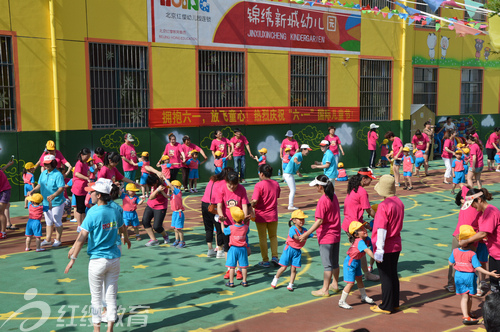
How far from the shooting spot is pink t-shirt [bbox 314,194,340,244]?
28.9ft

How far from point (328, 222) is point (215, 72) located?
14.2m

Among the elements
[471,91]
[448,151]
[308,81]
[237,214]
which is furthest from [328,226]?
[471,91]

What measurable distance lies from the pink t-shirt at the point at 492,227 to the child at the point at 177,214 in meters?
6.05

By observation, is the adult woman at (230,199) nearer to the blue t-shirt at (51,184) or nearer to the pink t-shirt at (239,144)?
the blue t-shirt at (51,184)

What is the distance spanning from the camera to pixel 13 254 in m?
11.7

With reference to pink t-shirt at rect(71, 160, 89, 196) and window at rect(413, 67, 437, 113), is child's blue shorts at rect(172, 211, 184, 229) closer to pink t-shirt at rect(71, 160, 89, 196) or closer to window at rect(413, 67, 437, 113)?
pink t-shirt at rect(71, 160, 89, 196)

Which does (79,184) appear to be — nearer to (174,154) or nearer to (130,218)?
(130,218)

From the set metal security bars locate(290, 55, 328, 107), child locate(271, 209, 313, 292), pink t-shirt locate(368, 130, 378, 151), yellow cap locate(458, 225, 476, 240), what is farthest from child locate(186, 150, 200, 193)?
yellow cap locate(458, 225, 476, 240)

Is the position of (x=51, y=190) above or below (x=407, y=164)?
above

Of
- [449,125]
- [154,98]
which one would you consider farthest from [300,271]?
[449,125]

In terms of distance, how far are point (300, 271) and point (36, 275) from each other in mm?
4939

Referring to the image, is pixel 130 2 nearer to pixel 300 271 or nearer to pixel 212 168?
pixel 212 168

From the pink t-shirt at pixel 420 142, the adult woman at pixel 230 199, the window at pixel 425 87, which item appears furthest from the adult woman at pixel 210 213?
the window at pixel 425 87

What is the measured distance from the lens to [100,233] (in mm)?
7289
